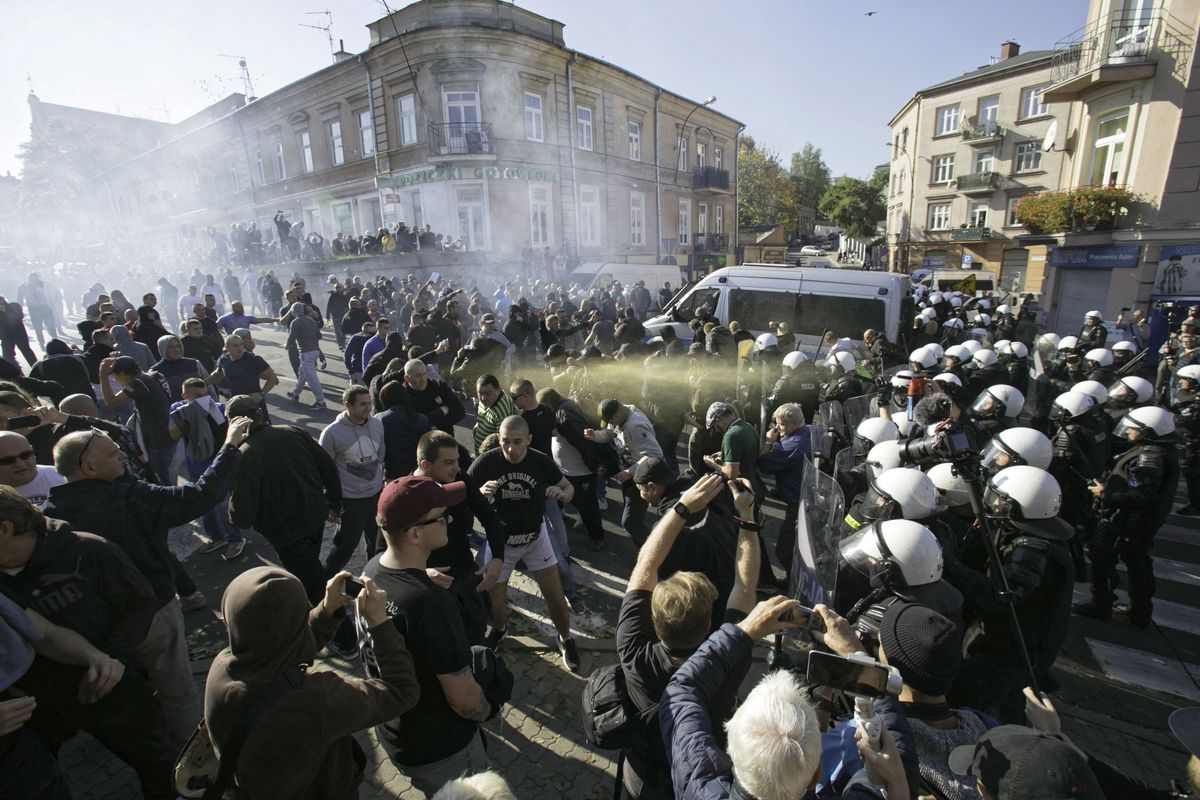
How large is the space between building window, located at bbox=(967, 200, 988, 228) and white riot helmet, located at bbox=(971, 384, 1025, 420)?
30.4m

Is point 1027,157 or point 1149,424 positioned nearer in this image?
point 1149,424

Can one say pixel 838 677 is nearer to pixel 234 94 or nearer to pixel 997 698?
pixel 997 698

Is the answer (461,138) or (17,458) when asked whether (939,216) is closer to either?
(461,138)

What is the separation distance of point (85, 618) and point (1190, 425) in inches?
366

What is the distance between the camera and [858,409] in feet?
19.0

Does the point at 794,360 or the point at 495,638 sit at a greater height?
the point at 794,360

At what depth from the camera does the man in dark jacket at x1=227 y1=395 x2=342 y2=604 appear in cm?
348

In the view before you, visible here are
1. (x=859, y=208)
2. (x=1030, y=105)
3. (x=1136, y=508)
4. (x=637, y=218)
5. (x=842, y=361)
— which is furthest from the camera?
(x=859, y=208)

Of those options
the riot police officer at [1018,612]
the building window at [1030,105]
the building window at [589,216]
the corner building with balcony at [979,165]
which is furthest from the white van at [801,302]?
the building window at [1030,105]

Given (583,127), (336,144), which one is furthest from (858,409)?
(336,144)

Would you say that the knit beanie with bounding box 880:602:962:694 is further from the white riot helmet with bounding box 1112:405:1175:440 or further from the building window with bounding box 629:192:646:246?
the building window with bounding box 629:192:646:246

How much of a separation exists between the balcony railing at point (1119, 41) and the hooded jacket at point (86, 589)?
20.5 m

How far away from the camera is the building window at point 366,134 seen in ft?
75.9

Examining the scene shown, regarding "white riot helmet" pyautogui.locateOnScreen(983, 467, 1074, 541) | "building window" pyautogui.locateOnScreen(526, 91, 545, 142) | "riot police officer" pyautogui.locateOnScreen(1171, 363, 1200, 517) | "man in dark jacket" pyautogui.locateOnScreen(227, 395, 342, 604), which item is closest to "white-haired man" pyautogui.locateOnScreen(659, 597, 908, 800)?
"white riot helmet" pyautogui.locateOnScreen(983, 467, 1074, 541)
